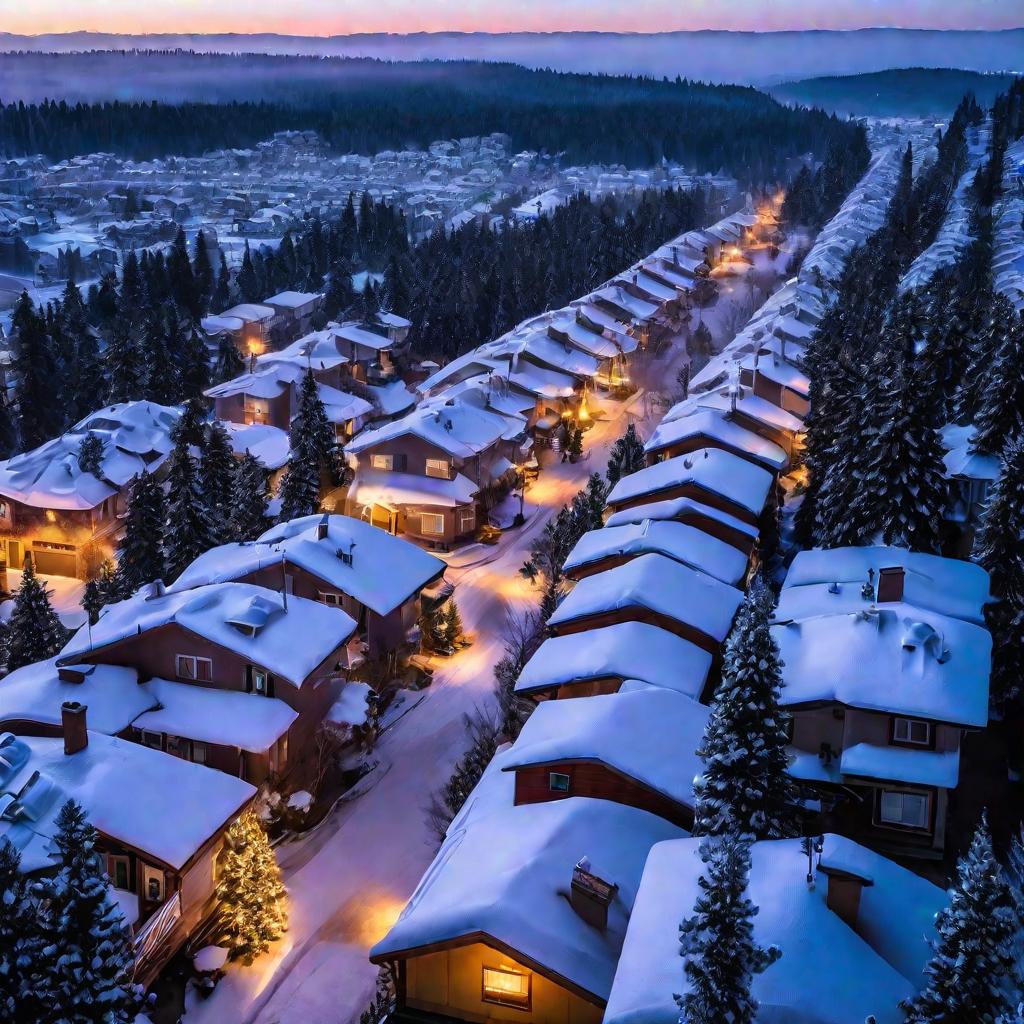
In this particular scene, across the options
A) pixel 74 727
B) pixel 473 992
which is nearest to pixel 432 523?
pixel 74 727

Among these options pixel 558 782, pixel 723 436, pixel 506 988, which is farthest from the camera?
pixel 723 436

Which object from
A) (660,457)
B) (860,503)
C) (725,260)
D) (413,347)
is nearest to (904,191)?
(725,260)

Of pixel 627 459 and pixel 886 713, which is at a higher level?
pixel 886 713

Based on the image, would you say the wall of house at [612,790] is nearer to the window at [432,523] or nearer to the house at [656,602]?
the house at [656,602]

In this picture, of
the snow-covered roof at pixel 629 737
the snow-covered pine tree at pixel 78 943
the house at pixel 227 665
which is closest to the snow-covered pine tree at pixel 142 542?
the house at pixel 227 665

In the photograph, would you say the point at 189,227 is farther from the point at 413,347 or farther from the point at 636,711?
the point at 636,711

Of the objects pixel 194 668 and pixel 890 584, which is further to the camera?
pixel 194 668

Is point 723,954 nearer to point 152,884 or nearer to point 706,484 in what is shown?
point 152,884

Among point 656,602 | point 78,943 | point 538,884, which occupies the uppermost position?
point 78,943
